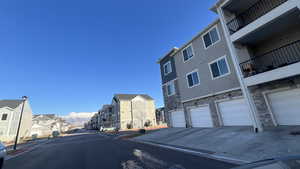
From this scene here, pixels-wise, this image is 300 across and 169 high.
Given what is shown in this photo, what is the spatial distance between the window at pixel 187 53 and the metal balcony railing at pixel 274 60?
21.0 feet

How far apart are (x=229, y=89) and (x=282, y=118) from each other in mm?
3752

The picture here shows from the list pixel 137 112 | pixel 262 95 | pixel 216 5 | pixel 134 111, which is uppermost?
pixel 216 5

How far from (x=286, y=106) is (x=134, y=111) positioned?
37.8 m

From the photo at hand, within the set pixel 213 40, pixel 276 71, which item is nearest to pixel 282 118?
pixel 276 71

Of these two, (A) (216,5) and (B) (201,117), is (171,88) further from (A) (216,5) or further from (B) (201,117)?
(A) (216,5)

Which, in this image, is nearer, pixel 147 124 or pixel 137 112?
pixel 147 124

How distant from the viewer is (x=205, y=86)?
44.8 ft

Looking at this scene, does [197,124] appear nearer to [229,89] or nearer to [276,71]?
[229,89]

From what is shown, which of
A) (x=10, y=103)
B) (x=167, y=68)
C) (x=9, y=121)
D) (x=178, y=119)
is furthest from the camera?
(x=10, y=103)

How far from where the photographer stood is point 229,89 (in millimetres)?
11352

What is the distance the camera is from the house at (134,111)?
4053 cm

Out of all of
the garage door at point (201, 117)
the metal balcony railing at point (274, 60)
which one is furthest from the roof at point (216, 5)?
the garage door at point (201, 117)

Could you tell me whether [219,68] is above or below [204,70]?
below

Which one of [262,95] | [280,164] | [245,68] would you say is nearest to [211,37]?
[245,68]
